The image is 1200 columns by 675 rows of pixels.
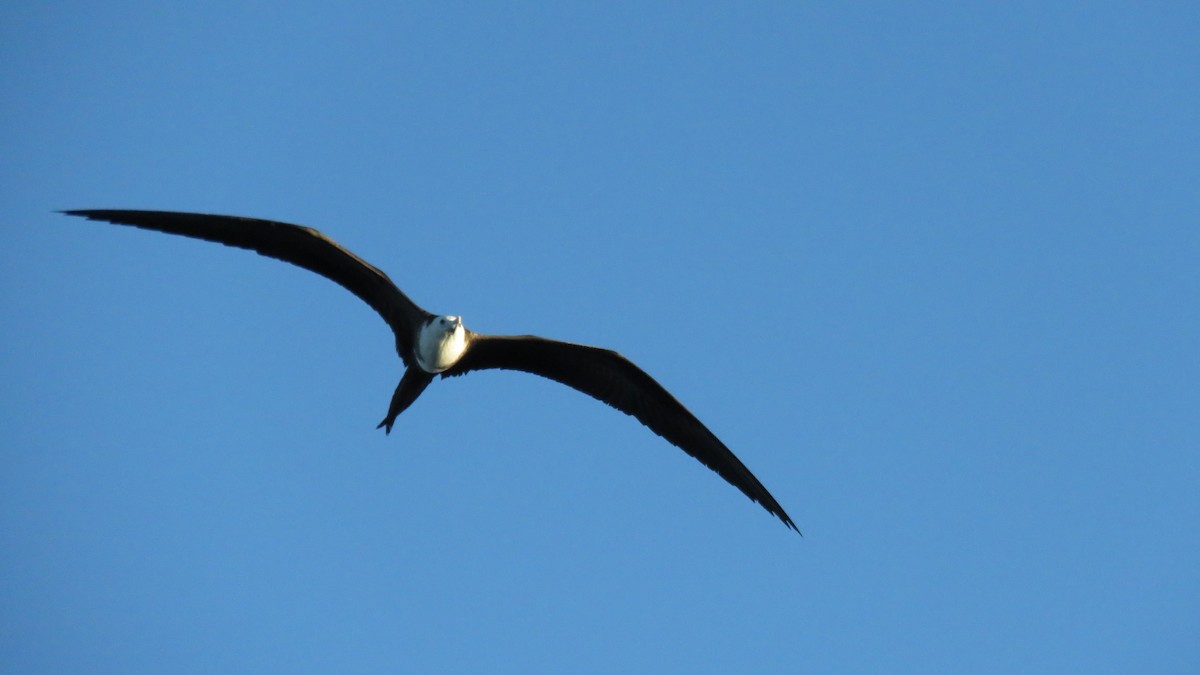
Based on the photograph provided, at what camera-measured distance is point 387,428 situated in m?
12.2

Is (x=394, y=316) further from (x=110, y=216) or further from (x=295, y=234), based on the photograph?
(x=110, y=216)

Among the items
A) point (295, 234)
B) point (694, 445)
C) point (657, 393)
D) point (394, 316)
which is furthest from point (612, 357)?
point (295, 234)

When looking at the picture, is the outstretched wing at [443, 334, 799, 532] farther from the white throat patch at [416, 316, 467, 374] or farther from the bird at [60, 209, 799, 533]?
the white throat patch at [416, 316, 467, 374]

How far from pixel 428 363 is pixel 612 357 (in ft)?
6.46

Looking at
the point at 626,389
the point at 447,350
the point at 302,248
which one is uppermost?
the point at 626,389

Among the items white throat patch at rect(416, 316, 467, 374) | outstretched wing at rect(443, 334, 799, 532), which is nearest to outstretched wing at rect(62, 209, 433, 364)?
white throat patch at rect(416, 316, 467, 374)

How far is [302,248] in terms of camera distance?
446 inches

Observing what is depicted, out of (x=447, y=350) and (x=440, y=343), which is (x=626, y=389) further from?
(x=440, y=343)

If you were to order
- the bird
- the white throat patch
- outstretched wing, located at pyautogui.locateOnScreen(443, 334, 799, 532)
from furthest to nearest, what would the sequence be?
outstretched wing, located at pyautogui.locateOnScreen(443, 334, 799, 532), the white throat patch, the bird

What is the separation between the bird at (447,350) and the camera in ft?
36.2

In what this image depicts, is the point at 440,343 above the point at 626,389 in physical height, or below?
below

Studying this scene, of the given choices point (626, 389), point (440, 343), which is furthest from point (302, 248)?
point (626, 389)

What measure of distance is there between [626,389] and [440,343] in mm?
2230

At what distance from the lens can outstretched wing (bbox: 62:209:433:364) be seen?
10938 mm
